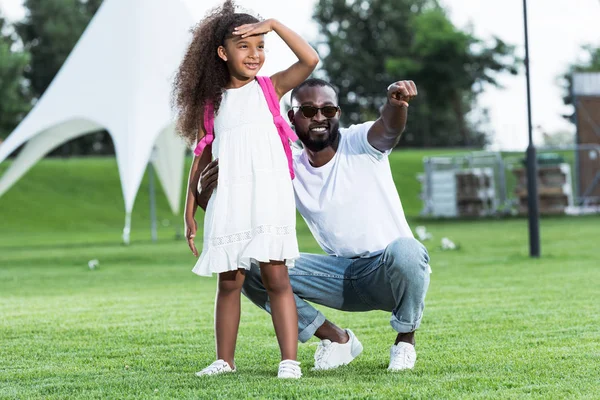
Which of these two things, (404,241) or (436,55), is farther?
(436,55)

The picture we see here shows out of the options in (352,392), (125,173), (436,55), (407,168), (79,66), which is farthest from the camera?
(436,55)

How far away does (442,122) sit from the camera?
56781 millimetres

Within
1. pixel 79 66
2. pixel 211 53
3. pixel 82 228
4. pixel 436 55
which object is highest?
pixel 436 55

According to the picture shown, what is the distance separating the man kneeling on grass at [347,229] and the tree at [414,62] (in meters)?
46.4

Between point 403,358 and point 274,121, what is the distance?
42.5 inches

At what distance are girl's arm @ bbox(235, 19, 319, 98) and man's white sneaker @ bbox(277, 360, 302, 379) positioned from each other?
3.51ft

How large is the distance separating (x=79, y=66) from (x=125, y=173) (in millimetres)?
2847

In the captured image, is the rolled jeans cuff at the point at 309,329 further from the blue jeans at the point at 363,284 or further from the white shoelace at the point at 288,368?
the white shoelace at the point at 288,368

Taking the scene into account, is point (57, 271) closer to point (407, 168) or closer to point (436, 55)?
point (407, 168)

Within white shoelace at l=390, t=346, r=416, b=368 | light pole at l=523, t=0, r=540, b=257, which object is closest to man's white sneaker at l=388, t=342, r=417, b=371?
white shoelace at l=390, t=346, r=416, b=368

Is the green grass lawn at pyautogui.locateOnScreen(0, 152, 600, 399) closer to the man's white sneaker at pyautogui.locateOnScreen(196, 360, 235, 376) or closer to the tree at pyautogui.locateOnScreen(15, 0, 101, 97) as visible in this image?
the man's white sneaker at pyautogui.locateOnScreen(196, 360, 235, 376)

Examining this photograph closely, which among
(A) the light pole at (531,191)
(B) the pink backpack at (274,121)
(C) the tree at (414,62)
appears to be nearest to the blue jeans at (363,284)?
(B) the pink backpack at (274,121)

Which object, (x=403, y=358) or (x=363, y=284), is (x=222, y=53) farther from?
(x=403, y=358)

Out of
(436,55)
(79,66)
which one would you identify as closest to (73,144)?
(436,55)
